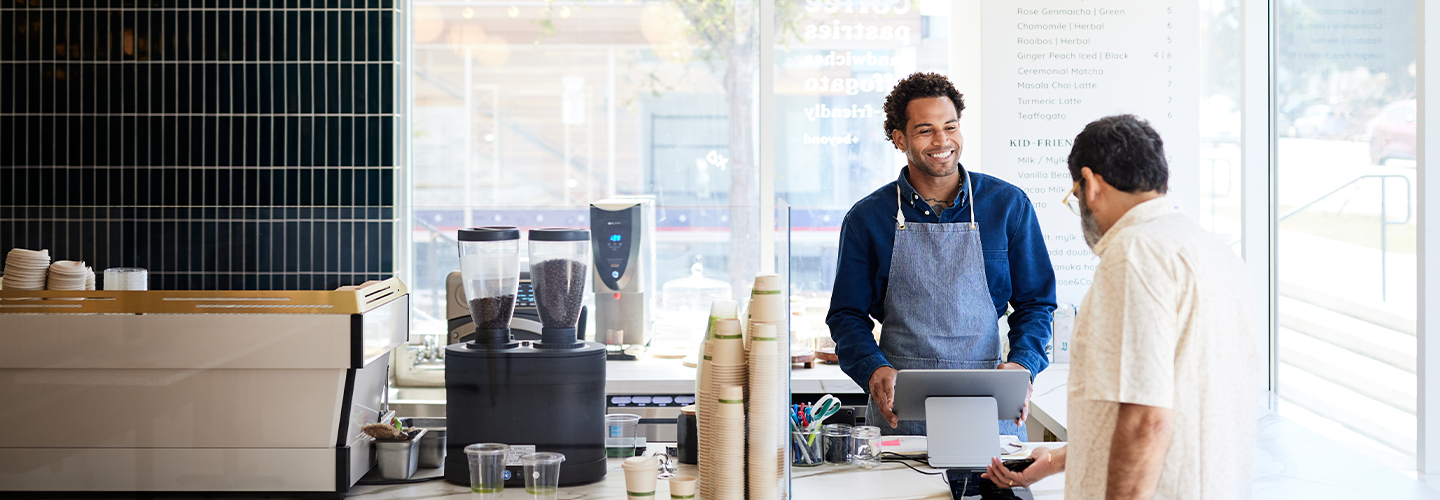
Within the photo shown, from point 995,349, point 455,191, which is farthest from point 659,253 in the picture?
point 455,191

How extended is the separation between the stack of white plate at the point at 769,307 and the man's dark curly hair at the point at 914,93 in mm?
1115

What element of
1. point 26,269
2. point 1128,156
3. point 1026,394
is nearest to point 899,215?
point 1026,394

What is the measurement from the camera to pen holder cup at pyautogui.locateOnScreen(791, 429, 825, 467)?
6.13ft

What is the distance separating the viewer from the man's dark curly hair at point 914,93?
2.39m

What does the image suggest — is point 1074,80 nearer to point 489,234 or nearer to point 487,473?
point 489,234

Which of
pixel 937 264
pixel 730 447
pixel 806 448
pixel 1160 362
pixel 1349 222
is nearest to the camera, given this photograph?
pixel 1160 362

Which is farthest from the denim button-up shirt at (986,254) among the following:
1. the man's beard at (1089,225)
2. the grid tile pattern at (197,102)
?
the grid tile pattern at (197,102)

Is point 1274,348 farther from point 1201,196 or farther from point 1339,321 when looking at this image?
point 1201,196

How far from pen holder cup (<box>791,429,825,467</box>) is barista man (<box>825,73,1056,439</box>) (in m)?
0.46

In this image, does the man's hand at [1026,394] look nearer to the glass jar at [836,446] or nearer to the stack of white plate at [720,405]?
the glass jar at [836,446]

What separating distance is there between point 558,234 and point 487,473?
390 millimetres

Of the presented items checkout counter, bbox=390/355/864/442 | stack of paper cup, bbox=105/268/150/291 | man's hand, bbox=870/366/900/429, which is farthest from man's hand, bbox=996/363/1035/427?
stack of paper cup, bbox=105/268/150/291

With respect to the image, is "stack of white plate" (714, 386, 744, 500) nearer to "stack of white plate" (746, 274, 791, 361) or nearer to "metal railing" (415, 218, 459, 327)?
"stack of white plate" (746, 274, 791, 361)

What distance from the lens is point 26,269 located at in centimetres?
152
